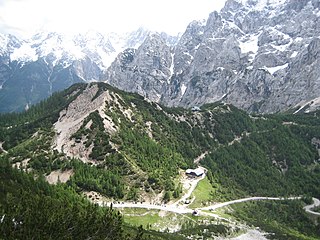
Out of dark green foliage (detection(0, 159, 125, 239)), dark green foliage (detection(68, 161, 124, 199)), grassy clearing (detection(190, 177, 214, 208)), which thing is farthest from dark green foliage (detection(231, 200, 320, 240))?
dark green foliage (detection(0, 159, 125, 239))

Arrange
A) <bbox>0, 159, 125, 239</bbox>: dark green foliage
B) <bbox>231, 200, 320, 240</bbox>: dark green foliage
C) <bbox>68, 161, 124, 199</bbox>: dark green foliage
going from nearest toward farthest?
<bbox>0, 159, 125, 239</bbox>: dark green foliage, <bbox>68, 161, 124, 199</bbox>: dark green foliage, <bbox>231, 200, 320, 240</bbox>: dark green foliage

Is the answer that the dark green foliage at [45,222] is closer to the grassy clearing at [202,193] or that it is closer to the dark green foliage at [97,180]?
the dark green foliage at [97,180]

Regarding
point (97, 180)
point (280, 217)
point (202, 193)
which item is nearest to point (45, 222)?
point (97, 180)

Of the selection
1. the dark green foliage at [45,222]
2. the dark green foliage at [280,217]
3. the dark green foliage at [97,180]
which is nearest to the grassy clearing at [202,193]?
the dark green foliage at [280,217]

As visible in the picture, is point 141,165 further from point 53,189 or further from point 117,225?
point 117,225

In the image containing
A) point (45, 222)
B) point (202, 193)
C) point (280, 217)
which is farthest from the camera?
point (280, 217)

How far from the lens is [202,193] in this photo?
183 meters

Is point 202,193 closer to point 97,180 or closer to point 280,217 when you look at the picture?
point 280,217

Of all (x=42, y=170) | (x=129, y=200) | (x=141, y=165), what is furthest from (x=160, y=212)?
(x=42, y=170)

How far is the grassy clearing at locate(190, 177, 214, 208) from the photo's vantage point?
171375 millimetres

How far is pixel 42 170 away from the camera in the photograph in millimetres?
177875

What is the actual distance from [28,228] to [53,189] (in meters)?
68.6

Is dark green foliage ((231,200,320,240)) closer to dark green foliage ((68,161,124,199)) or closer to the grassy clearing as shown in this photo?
the grassy clearing

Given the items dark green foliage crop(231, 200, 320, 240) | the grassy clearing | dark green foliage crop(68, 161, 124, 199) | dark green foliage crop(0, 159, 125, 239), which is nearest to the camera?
dark green foliage crop(0, 159, 125, 239)
